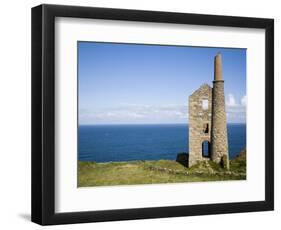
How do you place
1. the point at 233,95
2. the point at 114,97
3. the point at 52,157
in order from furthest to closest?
the point at 233,95
the point at 114,97
the point at 52,157

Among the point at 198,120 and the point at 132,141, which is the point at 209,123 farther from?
the point at 132,141

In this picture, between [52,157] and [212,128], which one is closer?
[52,157]

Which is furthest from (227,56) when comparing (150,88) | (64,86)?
(64,86)

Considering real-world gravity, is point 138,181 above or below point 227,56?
below

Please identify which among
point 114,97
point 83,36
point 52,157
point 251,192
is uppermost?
point 83,36

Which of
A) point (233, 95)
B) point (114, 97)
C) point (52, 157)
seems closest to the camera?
point (52, 157)

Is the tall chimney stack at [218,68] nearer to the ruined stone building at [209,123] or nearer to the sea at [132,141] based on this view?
the ruined stone building at [209,123]

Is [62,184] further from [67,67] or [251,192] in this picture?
[251,192]
